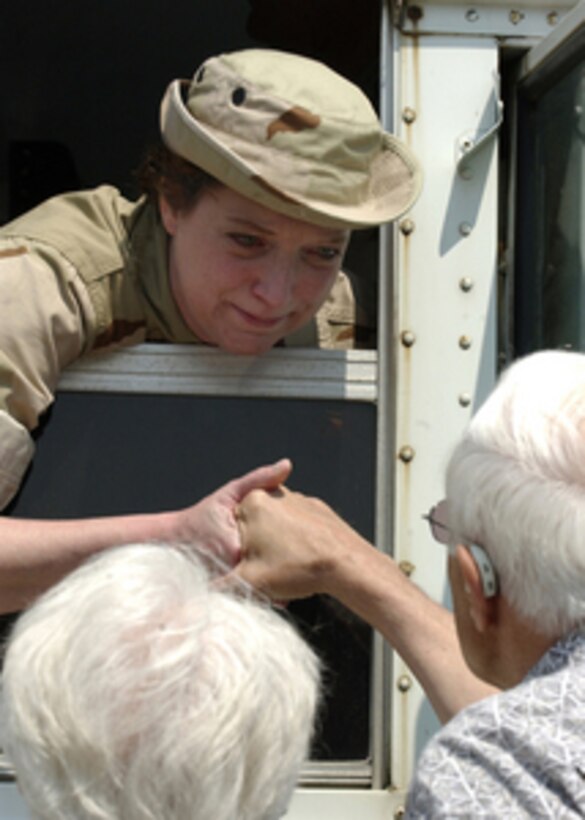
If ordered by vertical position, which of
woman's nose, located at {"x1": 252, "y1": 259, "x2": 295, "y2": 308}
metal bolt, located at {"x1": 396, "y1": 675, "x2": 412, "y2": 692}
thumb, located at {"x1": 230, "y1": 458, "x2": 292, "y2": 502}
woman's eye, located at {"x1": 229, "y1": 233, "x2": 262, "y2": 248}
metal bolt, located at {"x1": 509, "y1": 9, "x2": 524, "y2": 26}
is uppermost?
metal bolt, located at {"x1": 509, "y1": 9, "x2": 524, "y2": 26}

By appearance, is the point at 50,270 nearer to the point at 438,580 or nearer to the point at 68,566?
the point at 68,566

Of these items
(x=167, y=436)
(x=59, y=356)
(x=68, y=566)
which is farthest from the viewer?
(x=167, y=436)

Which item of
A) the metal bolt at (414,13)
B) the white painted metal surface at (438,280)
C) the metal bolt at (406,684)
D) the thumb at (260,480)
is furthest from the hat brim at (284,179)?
the metal bolt at (406,684)

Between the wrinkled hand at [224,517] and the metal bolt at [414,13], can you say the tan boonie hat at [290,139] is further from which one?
the wrinkled hand at [224,517]

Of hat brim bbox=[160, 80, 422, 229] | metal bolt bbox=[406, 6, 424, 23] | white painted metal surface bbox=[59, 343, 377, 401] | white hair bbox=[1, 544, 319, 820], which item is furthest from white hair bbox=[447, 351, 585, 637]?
metal bolt bbox=[406, 6, 424, 23]

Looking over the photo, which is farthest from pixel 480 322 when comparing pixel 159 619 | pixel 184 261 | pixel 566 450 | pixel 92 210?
pixel 159 619

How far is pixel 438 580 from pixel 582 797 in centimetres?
104

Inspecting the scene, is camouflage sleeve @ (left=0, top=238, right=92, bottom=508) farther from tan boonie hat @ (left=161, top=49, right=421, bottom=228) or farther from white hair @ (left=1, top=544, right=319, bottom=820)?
white hair @ (left=1, top=544, right=319, bottom=820)

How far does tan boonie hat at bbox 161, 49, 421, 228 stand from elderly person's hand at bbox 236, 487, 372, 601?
454 millimetres

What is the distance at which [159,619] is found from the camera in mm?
1114

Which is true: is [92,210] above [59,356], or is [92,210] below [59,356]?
above

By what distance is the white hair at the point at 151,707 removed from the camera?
1036 millimetres

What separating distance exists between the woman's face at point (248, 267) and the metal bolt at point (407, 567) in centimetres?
41

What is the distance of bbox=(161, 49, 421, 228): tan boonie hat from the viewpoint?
1960 millimetres
